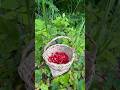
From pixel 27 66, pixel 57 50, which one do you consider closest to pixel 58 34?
pixel 57 50

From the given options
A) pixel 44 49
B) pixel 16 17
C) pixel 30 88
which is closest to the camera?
pixel 44 49

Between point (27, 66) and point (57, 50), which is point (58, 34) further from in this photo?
point (27, 66)

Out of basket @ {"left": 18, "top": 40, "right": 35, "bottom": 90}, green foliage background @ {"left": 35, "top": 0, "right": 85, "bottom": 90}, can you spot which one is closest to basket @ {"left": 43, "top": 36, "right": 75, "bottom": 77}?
green foliage background @ {"left": 35, "top": 0, "right": 85, "bottom": 90}

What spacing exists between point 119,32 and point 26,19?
51cm

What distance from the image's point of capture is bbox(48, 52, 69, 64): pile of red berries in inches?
75.0

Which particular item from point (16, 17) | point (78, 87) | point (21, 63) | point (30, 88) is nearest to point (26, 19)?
point (16, 17)

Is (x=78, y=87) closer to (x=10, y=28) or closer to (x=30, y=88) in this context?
(x=30, y=88)

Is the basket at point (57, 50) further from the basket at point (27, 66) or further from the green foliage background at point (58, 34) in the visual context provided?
the basket at point (27, 66)

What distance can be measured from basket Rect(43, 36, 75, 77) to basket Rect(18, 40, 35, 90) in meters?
0.19

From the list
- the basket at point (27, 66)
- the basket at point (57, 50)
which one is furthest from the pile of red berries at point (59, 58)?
the basket at point (27, 66)

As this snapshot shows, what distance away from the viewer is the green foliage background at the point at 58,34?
1851mm

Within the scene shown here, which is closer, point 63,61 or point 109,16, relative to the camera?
point 63,61

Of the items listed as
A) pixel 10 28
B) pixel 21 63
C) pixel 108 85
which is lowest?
pixel 108 85

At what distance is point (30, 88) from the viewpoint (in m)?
2.04
